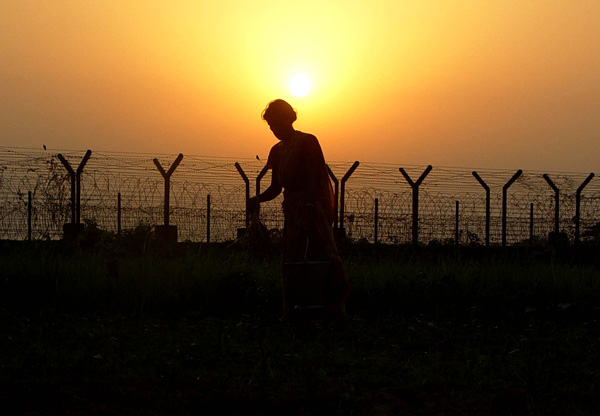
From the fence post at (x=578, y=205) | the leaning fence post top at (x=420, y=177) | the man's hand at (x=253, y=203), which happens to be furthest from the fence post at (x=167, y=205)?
the fence post at (x=578, y=205)

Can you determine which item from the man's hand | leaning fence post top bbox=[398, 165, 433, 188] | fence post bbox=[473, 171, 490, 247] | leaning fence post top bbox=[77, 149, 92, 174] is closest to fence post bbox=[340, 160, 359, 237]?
leaning fence post top bbox=[398, 165, 433, 188]

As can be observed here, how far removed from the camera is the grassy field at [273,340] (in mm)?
3707

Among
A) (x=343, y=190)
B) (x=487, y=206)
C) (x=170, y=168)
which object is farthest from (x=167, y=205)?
(x=487, y=206)

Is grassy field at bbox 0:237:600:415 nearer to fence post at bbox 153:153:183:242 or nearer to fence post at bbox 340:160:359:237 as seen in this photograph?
fence post at bbox 153:153:183:242

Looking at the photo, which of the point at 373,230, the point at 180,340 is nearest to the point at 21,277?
the point at 180,340

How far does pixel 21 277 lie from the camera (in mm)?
7699

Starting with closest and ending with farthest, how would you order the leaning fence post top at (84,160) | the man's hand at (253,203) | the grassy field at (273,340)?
the grassy field at (273,340) → the man's hand at (253,203) → the leaning fence post top at (84,160)

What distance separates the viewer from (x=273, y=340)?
222 inches

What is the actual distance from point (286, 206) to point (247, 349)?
149cm

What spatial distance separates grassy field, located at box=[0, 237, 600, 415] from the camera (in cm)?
371

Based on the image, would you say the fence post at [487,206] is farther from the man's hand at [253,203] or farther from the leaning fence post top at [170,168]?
the man's hand at [253,203]

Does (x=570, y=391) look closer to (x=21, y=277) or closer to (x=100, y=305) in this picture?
(x=100, y=305)

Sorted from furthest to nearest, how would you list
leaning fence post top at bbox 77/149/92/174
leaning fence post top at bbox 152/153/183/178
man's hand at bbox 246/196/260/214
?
leaning fence post top at bbox 152/153/183/178 → leaning fence post top at bbox 77/149/92/174 → man's hand at bbox 246/196/260/214

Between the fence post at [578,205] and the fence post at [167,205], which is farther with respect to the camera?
the fence post at [578,205]
